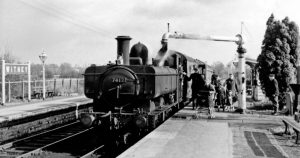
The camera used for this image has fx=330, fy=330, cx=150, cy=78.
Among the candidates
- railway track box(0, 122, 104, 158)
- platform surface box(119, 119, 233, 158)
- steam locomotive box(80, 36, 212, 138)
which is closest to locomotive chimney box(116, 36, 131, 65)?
steam locomotive box(80, 36, 212, 138)

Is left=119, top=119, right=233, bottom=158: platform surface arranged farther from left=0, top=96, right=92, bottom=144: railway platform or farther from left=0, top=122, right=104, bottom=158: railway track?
left=0, top=96, right=92, bottom=144: railway platform

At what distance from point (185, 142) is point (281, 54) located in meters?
9.94

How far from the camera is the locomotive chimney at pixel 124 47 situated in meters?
9.76

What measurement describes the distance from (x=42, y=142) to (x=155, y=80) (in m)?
4.16

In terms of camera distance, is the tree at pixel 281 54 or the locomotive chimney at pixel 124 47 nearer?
the locomotive chimney at pixel 124 47

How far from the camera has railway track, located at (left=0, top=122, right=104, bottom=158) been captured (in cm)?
871

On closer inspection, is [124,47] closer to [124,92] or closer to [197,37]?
[124,92]

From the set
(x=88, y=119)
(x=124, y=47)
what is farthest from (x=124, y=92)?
(x=124, y=47)

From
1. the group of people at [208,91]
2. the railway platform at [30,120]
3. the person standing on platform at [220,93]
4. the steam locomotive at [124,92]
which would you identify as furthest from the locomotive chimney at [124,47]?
the person standing on platform at [220,93]

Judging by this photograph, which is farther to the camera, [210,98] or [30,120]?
[30,120]

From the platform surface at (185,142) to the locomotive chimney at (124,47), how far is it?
2.31 m

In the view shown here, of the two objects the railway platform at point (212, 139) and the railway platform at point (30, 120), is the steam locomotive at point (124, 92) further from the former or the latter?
the railway platform at point (30, 120)

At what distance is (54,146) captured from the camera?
31.1ft

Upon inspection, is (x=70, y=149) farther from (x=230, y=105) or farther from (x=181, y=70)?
(x=230, y=105)
